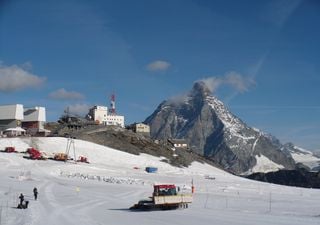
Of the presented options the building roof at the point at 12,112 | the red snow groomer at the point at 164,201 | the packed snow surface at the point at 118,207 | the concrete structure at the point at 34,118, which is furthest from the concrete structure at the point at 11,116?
the red snow groomer at the point at 164,201

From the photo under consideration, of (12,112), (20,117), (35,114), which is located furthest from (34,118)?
(12,112)

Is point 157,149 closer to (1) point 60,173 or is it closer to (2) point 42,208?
(1) point 60,173

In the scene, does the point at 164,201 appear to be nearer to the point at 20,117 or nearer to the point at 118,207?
the point at 118,207

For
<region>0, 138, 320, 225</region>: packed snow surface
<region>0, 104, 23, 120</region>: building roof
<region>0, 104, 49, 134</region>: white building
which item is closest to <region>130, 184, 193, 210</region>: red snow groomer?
<region>0, 138, 320, 225</region>: packed snow surface

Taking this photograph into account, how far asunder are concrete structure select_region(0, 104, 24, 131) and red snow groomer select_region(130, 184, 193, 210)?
108 m

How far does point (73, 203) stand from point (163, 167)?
70.3 m

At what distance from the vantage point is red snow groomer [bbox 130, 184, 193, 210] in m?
33.3

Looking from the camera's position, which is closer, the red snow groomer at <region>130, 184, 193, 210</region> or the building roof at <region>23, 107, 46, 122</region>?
the red snow groomer at <region>130, 184, 193, 210</region>

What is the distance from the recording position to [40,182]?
56812 mm

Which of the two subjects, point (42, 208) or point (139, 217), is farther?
point (42, 208)

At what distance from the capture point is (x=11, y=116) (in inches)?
5335

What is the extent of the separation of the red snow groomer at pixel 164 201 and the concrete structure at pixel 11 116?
107626 mm

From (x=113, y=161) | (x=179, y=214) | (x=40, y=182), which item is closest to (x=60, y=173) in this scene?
(x=40, y=182)

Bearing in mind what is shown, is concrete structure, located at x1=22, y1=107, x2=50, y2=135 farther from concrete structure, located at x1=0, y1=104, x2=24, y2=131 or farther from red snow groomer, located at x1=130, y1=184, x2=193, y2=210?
red snow groomer, located at x1=130, y1=184, x2=193, y2=210
